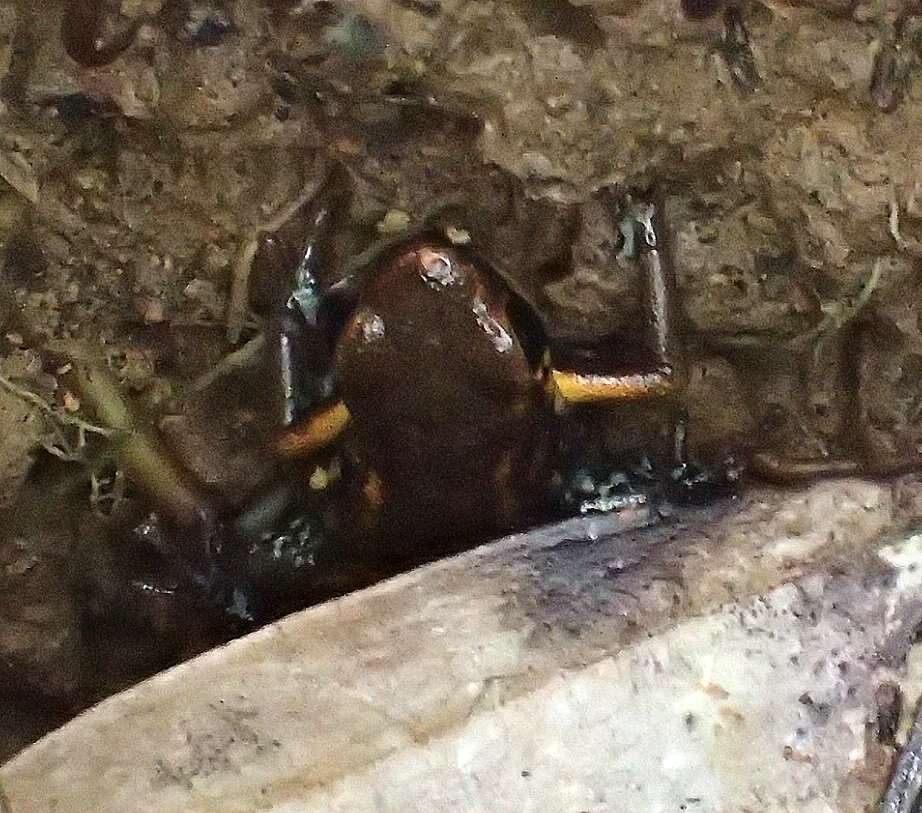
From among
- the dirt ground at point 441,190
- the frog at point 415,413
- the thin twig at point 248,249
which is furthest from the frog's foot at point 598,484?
the thin twig at point 248,249

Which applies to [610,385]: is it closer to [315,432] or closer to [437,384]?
[437,384]

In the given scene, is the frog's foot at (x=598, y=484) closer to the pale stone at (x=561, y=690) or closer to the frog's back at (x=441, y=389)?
the frog's back at (x=441, y=389)

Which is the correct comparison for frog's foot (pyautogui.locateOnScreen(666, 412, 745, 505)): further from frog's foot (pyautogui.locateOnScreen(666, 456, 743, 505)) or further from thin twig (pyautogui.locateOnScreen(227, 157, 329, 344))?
thin twig (pyautogui.locateOnScreen(227, 157, 329, 344))

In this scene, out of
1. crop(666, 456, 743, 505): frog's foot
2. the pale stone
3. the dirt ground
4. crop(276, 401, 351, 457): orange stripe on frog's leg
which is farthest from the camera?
crop(276, 401, 351, 457): orange stripe on frog's leg

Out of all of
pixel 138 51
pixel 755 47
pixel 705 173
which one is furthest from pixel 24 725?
pixel 755 47

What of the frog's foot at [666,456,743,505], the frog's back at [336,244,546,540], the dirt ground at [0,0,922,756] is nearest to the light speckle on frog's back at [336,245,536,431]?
the frog's back at [336,244,546,540]

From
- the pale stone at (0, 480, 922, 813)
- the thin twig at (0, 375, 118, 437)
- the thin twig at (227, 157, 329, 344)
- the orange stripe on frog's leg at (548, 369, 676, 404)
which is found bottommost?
the pale stone at (0, 480, 922, 813)
